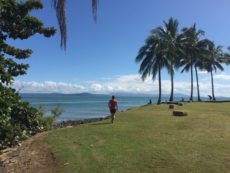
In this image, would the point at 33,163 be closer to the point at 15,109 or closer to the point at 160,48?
the point at 15,109

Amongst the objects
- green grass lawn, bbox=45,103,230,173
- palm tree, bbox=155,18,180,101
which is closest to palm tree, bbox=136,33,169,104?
palm tree, bbox=155,18,180,101

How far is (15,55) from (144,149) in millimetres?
6714

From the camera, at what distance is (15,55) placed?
13.0 metres

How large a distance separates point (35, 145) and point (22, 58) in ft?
12.5

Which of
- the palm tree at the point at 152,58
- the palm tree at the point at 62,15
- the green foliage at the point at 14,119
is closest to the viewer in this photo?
the palm tree at the point at 62,15

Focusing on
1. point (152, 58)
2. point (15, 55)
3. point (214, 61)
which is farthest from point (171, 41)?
point (15, 55)

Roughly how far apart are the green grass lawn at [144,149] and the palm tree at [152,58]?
27.1m

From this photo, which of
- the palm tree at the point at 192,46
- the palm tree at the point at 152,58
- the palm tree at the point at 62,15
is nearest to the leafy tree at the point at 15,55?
the palm tree at the point at 62,15

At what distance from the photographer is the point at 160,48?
41625 mm

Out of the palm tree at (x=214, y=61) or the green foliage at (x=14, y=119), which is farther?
the palm tree at (x=214, y=61)

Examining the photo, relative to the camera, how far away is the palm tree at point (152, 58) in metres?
41.7

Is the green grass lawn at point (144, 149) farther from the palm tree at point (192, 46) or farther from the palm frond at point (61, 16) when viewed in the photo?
the palm tree at point (192, 46)

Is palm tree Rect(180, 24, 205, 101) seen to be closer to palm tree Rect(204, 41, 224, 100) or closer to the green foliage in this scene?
palm tree Rect(204, 41, 224, 100)

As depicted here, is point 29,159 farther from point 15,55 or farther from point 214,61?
point 214,61
